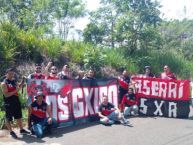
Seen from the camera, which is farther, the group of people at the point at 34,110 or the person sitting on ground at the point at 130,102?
the person sitting on ground at the point at 130,102

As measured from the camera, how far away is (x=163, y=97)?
7902 mm

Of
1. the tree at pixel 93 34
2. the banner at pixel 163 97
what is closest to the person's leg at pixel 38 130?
the banner at pixel 163 97

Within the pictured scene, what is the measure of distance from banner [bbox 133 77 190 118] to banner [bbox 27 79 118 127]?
156 cm

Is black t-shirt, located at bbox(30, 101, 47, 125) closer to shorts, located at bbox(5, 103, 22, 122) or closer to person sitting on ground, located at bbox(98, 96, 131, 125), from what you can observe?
shorts, located at bbox(5, 103, 22, 122)

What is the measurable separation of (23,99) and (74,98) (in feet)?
6.79

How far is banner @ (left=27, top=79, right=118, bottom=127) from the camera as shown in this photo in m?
6.36

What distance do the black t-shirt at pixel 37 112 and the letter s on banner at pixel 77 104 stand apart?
3.55ft

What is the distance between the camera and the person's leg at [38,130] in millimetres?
5441

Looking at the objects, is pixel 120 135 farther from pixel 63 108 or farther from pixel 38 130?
pixel 38 130

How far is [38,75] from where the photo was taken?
6.66 m

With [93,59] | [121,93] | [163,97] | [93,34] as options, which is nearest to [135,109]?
[121,93]

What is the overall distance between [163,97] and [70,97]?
334cm

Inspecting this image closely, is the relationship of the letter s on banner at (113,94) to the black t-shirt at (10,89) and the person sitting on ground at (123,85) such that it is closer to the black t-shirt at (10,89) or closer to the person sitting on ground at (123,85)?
the person sitting on ground at (123,85)

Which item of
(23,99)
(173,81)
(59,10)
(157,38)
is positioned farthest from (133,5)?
(23,99)
